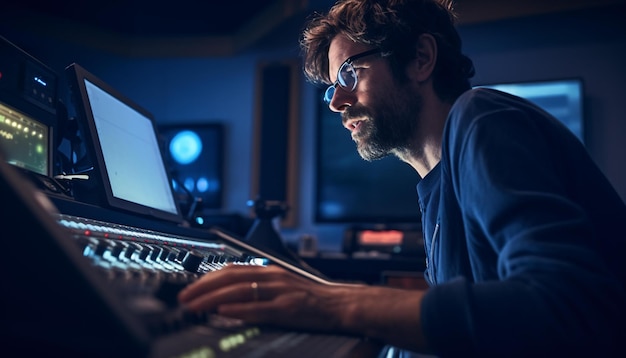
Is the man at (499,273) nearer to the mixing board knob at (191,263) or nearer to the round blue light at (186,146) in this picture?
the mixing board knob at (191,263)

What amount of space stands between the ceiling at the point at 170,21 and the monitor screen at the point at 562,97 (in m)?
0.49

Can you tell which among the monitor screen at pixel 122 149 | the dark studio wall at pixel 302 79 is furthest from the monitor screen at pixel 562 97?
the monitor screen at pixel 122 149

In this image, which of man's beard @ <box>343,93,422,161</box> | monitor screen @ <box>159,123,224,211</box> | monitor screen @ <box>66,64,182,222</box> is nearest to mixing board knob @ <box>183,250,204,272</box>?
monitor screen @ <box>66,64,182,222</box>

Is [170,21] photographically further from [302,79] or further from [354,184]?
[354,184]

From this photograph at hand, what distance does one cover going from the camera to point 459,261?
0.93 meters

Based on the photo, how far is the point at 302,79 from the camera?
4.07 meters

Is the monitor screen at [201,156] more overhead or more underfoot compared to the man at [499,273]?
more overhead

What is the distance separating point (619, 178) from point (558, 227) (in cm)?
308

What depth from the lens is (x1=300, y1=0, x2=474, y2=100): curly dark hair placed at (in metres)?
1.48

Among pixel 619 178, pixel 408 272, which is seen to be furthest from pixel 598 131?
pixel 408 272

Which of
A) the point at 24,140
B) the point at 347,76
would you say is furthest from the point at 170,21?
the point at 24,140

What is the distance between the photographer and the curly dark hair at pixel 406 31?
1478 millimetres

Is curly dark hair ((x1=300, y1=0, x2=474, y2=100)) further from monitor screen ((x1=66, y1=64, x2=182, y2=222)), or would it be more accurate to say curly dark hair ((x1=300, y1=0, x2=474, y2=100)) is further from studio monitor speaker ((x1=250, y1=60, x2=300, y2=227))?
studio monitor speaker ((x1=250, y1=60, x2=300, y2=227))

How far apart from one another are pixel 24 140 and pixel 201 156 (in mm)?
3111
